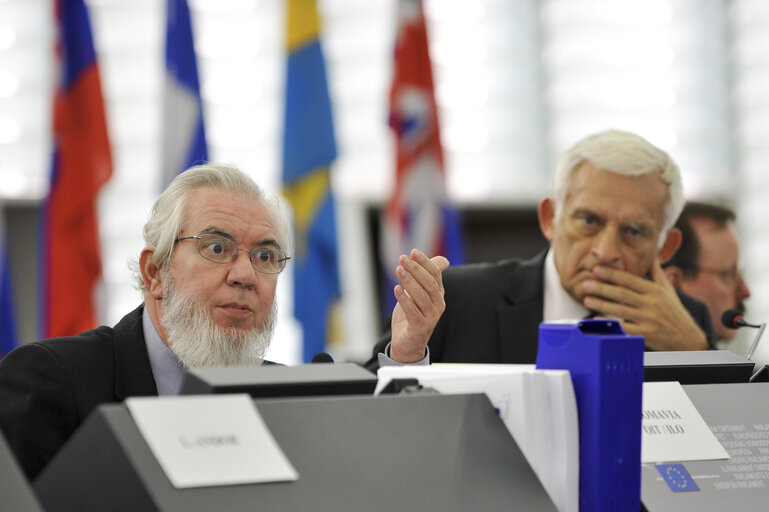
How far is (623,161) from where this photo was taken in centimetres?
339

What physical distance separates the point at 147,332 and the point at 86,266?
331 cm

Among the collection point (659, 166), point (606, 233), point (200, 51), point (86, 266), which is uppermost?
point (200, 51)

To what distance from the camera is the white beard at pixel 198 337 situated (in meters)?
2.54

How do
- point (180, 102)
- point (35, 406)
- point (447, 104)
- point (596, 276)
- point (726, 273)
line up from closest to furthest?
1. point (35, 406)
2. point (596, 276)
3. point (726, 273)
4. point (180, 102)
5. point (447, 104)

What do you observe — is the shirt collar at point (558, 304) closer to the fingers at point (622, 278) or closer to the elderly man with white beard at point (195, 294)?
the fingers at point (622, 278)

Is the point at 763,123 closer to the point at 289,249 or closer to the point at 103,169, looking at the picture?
the point at 103,169

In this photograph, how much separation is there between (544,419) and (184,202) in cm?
148

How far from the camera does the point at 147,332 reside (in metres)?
2.64

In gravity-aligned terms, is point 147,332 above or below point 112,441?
below

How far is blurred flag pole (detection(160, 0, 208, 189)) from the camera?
5.78 m

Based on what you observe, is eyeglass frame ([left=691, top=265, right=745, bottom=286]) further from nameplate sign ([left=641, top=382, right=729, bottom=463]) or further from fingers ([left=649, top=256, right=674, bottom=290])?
nameplate sign ([left=641, top=382, right=729, bottom=463])

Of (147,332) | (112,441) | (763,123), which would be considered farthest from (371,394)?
(763,123)

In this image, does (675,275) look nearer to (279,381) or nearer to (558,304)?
(558,304)

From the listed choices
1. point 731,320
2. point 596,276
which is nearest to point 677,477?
point 731,320
